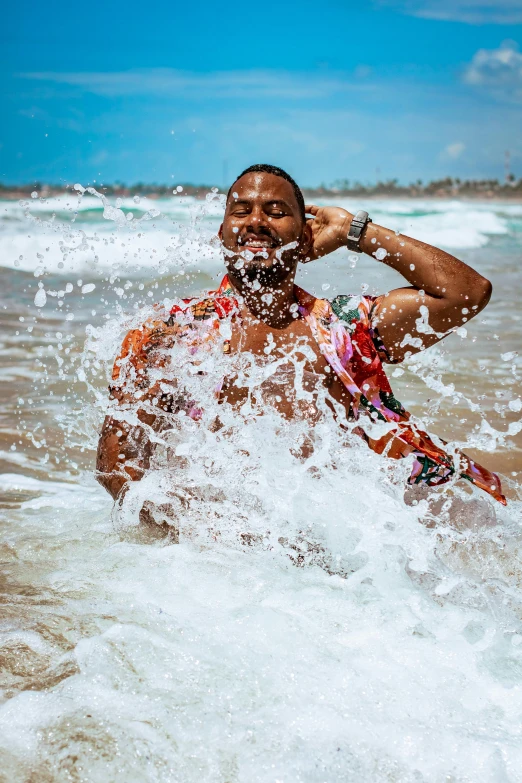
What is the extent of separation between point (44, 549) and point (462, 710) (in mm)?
1725

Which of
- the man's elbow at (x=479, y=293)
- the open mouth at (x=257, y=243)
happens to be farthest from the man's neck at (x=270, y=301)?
the man's elbow at (x=479, y=293)

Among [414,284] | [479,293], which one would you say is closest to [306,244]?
[414,284]

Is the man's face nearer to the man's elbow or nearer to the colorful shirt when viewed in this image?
the colorful shirt

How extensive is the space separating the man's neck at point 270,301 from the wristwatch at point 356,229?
0.27 m

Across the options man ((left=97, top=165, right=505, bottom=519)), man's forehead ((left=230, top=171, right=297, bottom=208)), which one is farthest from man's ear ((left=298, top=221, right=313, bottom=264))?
man's forehead ((left=230, top=171, right=297, bottom=208))

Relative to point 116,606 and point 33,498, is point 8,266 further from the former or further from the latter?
point 116,606

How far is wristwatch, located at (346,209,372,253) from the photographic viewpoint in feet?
10.2

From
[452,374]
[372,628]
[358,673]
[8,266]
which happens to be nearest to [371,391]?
[372,628]

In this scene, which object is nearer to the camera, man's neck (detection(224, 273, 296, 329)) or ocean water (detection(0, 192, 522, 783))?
ocean water (detection(0, 192, 522, 783))

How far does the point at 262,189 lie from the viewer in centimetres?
310

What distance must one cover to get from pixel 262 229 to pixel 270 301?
11.8 inches

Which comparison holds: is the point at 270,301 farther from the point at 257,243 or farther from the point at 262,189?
the point at 262,189

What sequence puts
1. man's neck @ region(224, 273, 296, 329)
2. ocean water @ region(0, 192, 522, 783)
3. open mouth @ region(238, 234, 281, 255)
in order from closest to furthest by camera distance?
1. ocean water @ region(0, 192, 522, 783)
2. open mouth @ region(238, 234, 281, 255)
3. man's neck @ region(224, 273, 296, 329)

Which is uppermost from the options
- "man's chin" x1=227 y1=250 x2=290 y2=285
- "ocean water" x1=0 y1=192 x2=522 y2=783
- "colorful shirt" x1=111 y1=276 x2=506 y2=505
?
"man's chin" x1=227 y1=250 x2=290 y2=285
